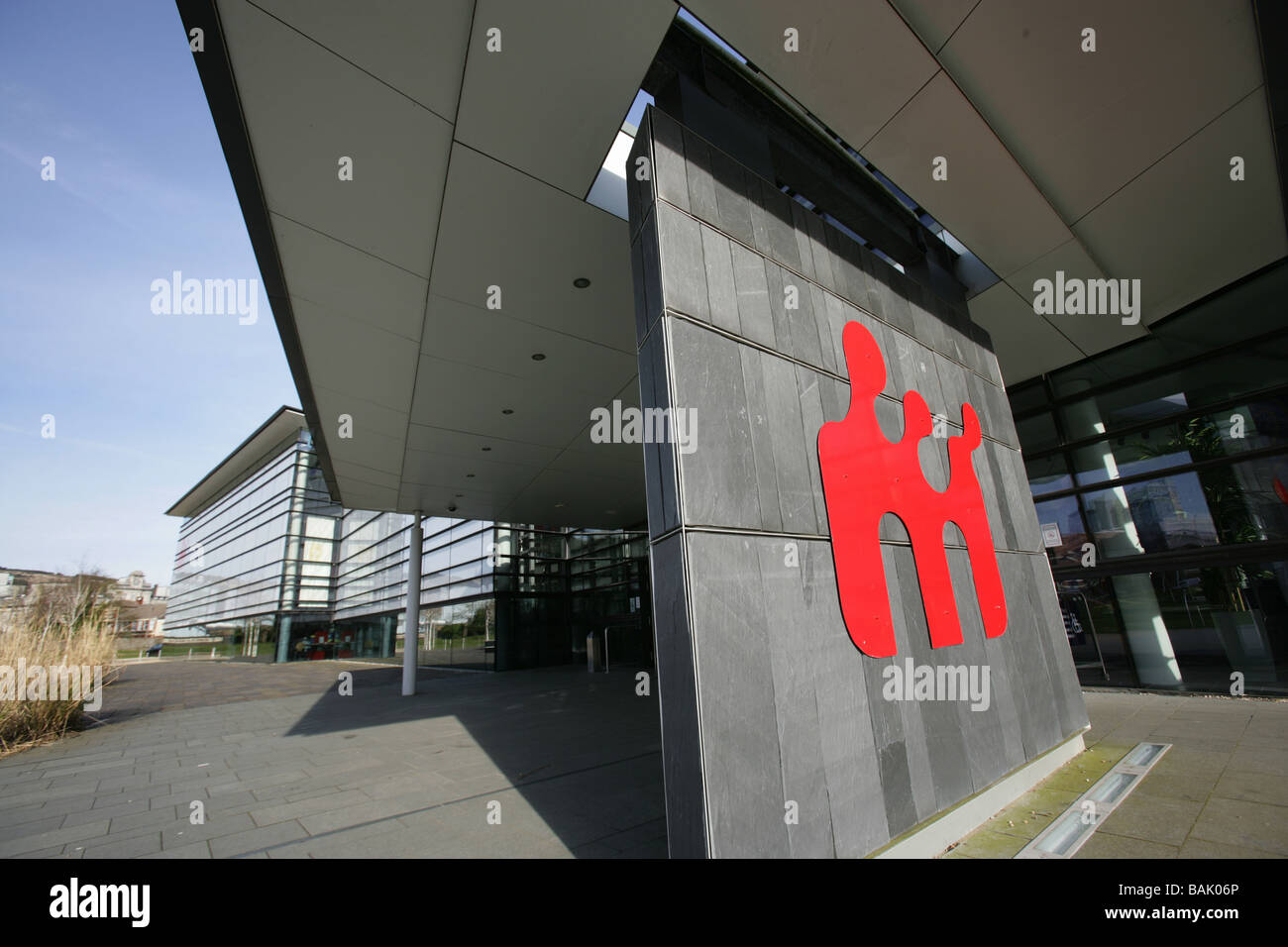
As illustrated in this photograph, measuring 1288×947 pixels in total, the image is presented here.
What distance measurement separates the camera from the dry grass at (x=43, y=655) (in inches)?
281

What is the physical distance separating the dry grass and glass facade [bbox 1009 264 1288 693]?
1669cm

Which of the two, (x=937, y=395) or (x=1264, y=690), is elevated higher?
(x=937, y=395)

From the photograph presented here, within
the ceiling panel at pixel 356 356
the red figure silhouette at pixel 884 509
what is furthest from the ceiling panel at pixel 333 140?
the red figure silhouette at pixel 884 509

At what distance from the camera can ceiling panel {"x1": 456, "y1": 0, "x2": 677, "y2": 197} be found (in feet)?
10.1

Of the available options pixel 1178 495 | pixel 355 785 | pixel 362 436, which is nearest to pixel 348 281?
pixel 362 436

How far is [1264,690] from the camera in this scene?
6.99 m

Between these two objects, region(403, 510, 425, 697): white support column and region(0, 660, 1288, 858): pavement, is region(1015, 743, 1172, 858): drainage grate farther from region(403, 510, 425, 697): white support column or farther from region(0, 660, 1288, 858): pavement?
region(403, 510, 425, 697): white support column

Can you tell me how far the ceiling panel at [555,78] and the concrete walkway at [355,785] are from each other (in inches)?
196

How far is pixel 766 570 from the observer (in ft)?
9.19

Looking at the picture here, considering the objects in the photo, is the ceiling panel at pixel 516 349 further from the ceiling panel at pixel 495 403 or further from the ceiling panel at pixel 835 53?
the ceiling panel at pixel 835 53

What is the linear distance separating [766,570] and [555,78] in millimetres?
3539

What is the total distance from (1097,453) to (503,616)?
15387mm
